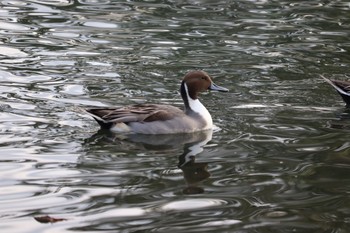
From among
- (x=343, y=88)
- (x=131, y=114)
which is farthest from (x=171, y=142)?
(x=343, y=88)

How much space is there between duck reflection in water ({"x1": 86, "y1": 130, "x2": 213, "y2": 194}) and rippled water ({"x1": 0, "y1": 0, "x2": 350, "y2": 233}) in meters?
0.03

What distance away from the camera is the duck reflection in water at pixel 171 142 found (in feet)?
29.9

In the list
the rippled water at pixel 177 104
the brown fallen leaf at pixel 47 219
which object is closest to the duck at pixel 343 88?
the rippled water at pixel 177 104

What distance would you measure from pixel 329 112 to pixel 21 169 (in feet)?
13.7

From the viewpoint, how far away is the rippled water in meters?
7.56

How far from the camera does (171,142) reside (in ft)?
33.2

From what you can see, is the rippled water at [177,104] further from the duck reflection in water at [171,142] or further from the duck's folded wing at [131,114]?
the duck's folded wing at [131,114]

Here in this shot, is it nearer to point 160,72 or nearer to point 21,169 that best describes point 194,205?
point 21,169

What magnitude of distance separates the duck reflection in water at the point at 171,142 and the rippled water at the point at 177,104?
3 cm

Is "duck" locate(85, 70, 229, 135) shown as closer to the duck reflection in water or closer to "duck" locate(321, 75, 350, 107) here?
the duck reflection in water

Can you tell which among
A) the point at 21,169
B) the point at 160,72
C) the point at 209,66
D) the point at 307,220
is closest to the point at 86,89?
the point at 160,72

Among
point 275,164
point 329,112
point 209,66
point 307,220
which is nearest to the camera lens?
point 307,220

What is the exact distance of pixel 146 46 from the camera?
1455 cm

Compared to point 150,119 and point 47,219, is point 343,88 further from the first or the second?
point 47,219
